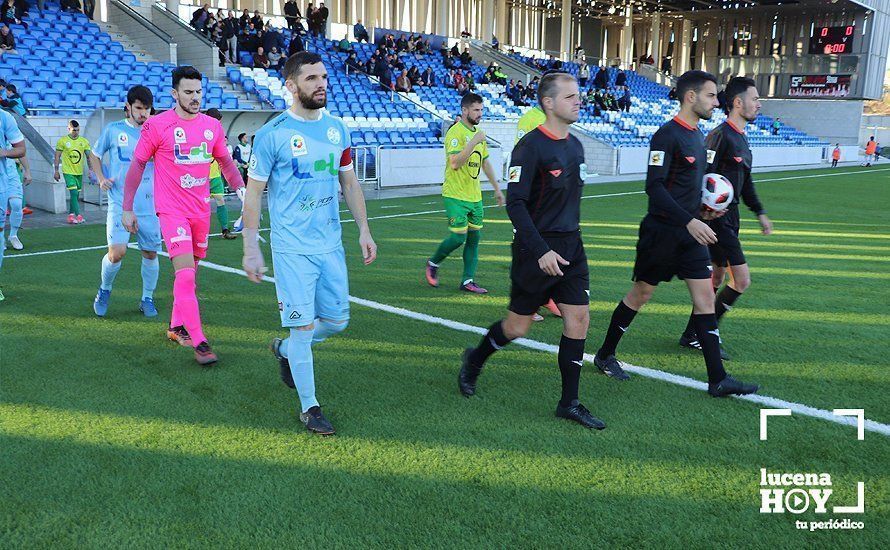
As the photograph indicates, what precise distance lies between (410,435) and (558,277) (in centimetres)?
126

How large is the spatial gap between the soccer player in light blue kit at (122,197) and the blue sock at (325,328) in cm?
270

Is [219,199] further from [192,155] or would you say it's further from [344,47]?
[344,47]

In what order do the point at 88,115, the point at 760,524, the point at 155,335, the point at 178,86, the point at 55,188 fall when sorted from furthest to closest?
1. the point at 88,115
2. the point at 55,188
3. the point at 155,335
4. the point at 178,86
5. the point at 760,524

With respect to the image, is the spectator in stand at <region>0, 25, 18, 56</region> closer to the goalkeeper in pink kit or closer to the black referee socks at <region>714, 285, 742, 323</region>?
the goalkeeper in pink kit

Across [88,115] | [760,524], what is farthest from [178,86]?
[88,115]

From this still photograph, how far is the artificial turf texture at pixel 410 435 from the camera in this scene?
3270 mm

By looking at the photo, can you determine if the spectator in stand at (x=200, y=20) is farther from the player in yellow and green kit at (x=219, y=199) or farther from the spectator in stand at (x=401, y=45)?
the player in yellow and green kit at (x=219, y=199)

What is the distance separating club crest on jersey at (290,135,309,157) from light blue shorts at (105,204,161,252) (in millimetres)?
2883

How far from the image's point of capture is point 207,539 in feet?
10.3

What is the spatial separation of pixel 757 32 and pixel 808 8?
334cm

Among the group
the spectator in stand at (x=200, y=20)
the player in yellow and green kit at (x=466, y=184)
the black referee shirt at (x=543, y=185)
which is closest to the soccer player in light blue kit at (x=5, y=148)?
the player in yellow and green kit at (x=466, y=184)

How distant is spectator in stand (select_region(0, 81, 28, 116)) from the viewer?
14789 millimetres

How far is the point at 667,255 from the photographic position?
493 cm

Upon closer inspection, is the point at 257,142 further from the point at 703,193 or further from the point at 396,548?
the point at 703,193
